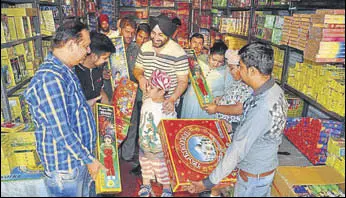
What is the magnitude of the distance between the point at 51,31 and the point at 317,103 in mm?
3205

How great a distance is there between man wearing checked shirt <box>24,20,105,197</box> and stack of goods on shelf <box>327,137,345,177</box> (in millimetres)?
1710

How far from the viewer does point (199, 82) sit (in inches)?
120

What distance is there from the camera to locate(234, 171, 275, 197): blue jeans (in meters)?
1.88

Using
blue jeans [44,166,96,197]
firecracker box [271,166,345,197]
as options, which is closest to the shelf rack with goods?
firecracker box [271,166,345,197]

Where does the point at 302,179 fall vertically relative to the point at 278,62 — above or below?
below

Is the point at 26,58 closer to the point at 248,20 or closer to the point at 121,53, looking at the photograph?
the point at 121,53

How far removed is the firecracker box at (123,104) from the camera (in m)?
3.14

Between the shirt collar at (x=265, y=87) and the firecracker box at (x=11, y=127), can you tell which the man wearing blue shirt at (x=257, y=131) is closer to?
the shirt collar at (x=265, y=87)

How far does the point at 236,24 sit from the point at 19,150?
424 cm

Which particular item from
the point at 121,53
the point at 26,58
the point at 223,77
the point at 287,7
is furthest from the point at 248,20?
the point at 26,58

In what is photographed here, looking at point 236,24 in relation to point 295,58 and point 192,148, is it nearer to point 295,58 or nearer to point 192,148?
point 295,58

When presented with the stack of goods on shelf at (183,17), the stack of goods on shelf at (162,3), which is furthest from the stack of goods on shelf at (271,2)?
the stack of goods on shelf at (162,3)

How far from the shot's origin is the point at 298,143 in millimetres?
2932

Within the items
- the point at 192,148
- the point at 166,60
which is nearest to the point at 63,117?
the point at 192,148
